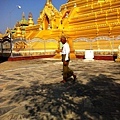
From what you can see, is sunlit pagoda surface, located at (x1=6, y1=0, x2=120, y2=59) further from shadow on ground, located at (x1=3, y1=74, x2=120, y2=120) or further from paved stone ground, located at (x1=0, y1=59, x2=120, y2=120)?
shadow on ground, located at (x1=3, y1=74, x2=120, y2=120)

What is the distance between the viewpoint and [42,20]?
30.6 meters

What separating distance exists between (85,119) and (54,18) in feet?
79.3

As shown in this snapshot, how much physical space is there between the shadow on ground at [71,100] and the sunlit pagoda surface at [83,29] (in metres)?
10.2

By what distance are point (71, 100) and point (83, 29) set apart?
60.8 ft

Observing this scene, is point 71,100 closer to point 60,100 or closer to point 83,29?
point 60,100

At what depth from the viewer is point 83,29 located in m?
23.2

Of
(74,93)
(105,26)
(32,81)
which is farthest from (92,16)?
(74,93)

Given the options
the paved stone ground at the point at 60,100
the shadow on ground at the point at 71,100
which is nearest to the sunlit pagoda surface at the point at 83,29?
the paved stone ground at the point at 60,100

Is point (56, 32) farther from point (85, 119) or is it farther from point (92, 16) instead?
point (85, 119)

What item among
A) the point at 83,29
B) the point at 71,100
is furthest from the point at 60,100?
the point at 83,29

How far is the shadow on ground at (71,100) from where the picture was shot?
4367 mm

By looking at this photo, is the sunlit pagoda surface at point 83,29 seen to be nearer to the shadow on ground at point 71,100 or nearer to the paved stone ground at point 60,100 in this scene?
the paved stone ground at point 60,100

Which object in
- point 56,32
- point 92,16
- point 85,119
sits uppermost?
point 92,16

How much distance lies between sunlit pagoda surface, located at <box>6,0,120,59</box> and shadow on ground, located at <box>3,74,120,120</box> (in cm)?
1021
